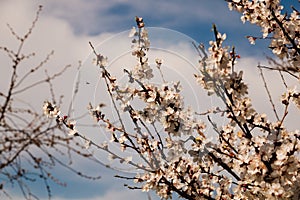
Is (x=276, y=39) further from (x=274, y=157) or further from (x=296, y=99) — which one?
(x=274, y=157)

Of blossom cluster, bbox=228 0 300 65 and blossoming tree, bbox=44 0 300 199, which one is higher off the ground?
blossom cluster, bbox=228 0 300 65

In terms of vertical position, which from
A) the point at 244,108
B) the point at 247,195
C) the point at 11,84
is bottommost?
the point at 247,195

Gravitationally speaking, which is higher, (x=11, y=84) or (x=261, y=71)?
(x=11, y=84)

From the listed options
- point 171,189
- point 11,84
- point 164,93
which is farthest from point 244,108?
point 11,84

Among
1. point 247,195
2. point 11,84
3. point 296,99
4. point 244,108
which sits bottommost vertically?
point 247,195

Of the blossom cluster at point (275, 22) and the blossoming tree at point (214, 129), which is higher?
the blossom cluster at point (275, 22)

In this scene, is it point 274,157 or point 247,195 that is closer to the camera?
point 274,157

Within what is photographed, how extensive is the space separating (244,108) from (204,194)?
3.07 ft

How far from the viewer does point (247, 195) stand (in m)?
3.38

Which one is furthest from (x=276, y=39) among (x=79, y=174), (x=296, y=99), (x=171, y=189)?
(x=79, y=174)

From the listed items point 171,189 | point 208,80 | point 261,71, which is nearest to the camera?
point 208,80

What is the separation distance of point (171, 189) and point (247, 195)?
0.60m

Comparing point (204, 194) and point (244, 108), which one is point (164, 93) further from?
point (204, 194)

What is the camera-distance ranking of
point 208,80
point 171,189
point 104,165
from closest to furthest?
point 208,80 < point 171,189 < point 104,165
